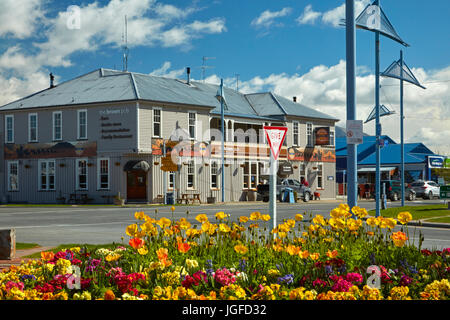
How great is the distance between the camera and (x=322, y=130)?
2144 inches

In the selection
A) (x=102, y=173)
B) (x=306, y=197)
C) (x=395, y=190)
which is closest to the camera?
(x=102, y=173)

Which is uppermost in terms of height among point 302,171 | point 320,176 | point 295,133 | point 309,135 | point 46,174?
point 295,133

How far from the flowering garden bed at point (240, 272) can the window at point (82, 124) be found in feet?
120

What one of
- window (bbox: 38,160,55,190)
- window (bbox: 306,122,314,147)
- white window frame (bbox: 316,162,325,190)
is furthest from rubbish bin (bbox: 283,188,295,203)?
window (bbox: 38,160,55,190)

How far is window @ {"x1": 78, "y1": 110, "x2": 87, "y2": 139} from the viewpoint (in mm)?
42781

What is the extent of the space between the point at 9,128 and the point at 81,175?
8358 mm

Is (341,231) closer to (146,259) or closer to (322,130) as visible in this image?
(146,259)

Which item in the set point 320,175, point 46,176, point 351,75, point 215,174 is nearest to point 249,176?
point 215,174

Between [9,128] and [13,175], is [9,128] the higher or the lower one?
the higher one

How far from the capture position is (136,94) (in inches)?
1608

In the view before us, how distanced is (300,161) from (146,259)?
157 ft

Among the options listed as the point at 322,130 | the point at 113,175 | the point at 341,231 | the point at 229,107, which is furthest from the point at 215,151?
the point at 341,231

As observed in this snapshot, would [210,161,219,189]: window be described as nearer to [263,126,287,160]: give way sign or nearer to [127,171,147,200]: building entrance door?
[127,171,147,200]: building entrance door

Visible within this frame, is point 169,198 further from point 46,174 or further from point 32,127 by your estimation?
point 32,127
